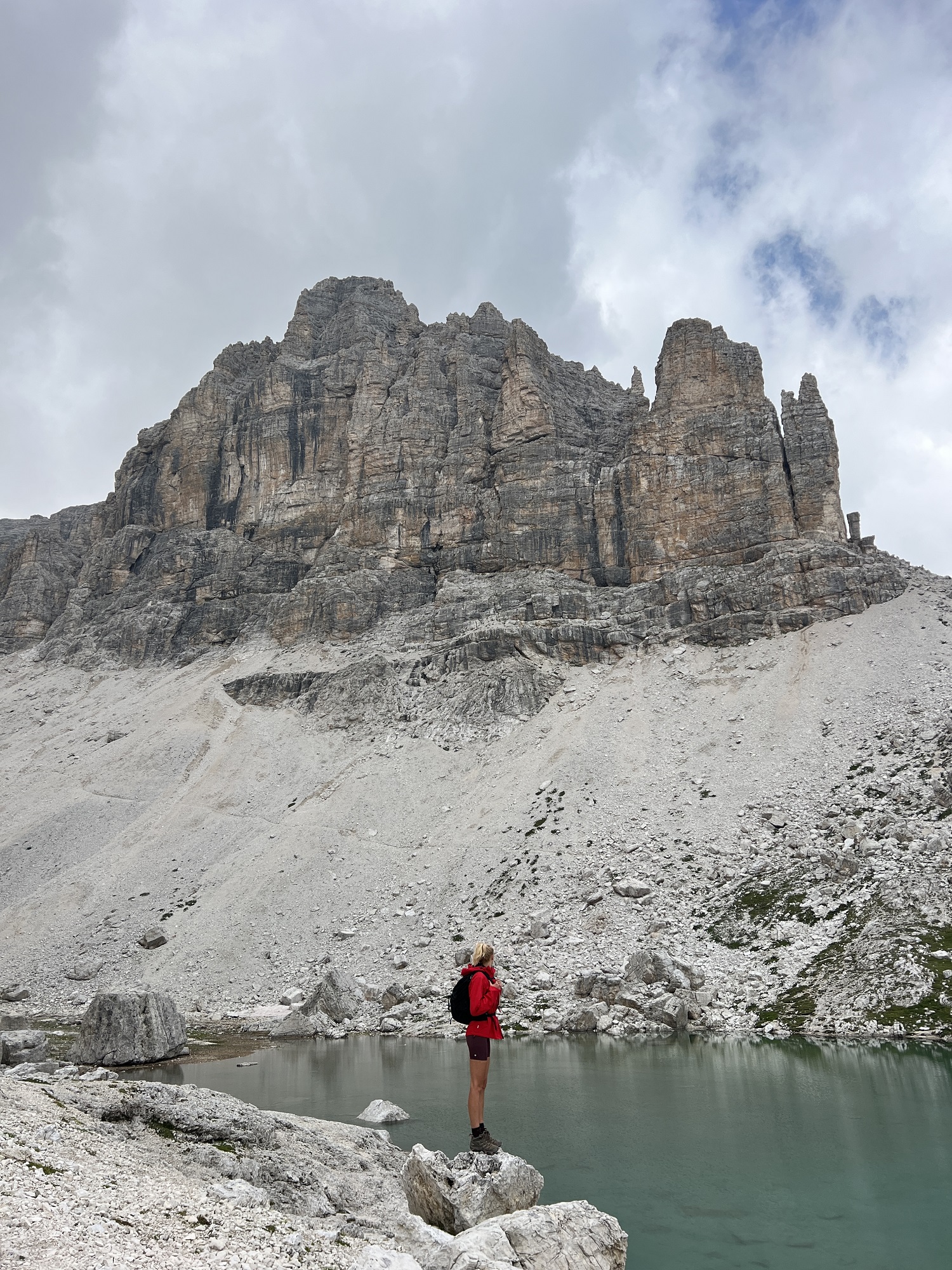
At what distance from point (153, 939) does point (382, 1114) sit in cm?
3611

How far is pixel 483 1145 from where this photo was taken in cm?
1076

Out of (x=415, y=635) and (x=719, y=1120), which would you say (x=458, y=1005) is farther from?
(x=415, y=635)

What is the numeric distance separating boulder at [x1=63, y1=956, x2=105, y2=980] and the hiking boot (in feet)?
144

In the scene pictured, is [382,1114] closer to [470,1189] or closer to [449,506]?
[470,1189]

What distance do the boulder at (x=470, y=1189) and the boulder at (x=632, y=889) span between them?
33.2 m

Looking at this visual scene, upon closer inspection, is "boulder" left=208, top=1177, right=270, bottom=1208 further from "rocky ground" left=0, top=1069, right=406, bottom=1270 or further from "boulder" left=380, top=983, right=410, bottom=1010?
"boulder" left=380, top=983, right=410, bottom=1010

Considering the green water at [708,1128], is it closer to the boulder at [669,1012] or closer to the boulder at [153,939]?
the boulder at [669,1012]

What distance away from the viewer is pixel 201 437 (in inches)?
4552

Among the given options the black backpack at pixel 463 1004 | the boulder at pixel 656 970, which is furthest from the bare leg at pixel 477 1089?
the boulder at pixel 656 970

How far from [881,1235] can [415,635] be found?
76535mm

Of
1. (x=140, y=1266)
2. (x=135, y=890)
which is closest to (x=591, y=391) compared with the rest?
(x=135, y=890)

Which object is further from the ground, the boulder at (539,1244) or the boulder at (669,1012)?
the boulder at (539,1244)

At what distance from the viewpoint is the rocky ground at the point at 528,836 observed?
112 ft

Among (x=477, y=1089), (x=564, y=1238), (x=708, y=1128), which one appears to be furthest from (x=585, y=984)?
(x=564, y=1238)
